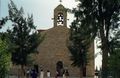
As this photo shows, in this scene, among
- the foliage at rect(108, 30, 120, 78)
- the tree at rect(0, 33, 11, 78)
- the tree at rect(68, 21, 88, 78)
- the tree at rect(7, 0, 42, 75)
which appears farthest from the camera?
the tree at rect(68, 21, 88, 78)

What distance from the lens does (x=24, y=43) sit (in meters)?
52.2

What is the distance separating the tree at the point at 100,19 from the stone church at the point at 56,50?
46.9 metres

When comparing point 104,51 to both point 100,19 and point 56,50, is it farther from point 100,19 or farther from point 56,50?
point 56,50

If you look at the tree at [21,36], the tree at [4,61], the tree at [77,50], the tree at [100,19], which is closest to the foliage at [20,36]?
the tree at [21,36]

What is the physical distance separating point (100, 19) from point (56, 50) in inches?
2022

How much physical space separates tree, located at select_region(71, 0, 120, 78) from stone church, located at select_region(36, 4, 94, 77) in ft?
154

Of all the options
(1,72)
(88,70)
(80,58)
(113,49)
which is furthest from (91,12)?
(88,70)

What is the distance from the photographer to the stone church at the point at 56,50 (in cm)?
8194

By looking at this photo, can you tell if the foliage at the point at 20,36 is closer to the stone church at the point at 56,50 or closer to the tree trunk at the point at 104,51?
the tree trunk at the point at 104,51

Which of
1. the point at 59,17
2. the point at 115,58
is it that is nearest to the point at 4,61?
the point at 115,58

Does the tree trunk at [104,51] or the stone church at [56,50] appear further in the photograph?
the stone church at [56,50]

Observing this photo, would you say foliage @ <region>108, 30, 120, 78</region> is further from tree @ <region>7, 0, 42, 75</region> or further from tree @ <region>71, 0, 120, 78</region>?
tree @ <region>7, 0, 42, 75</region>

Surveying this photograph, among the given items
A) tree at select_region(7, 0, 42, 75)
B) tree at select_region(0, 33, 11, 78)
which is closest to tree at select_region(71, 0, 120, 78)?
tree at select_region(0, 33, 11, 78)

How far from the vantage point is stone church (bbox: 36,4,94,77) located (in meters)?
81.9
